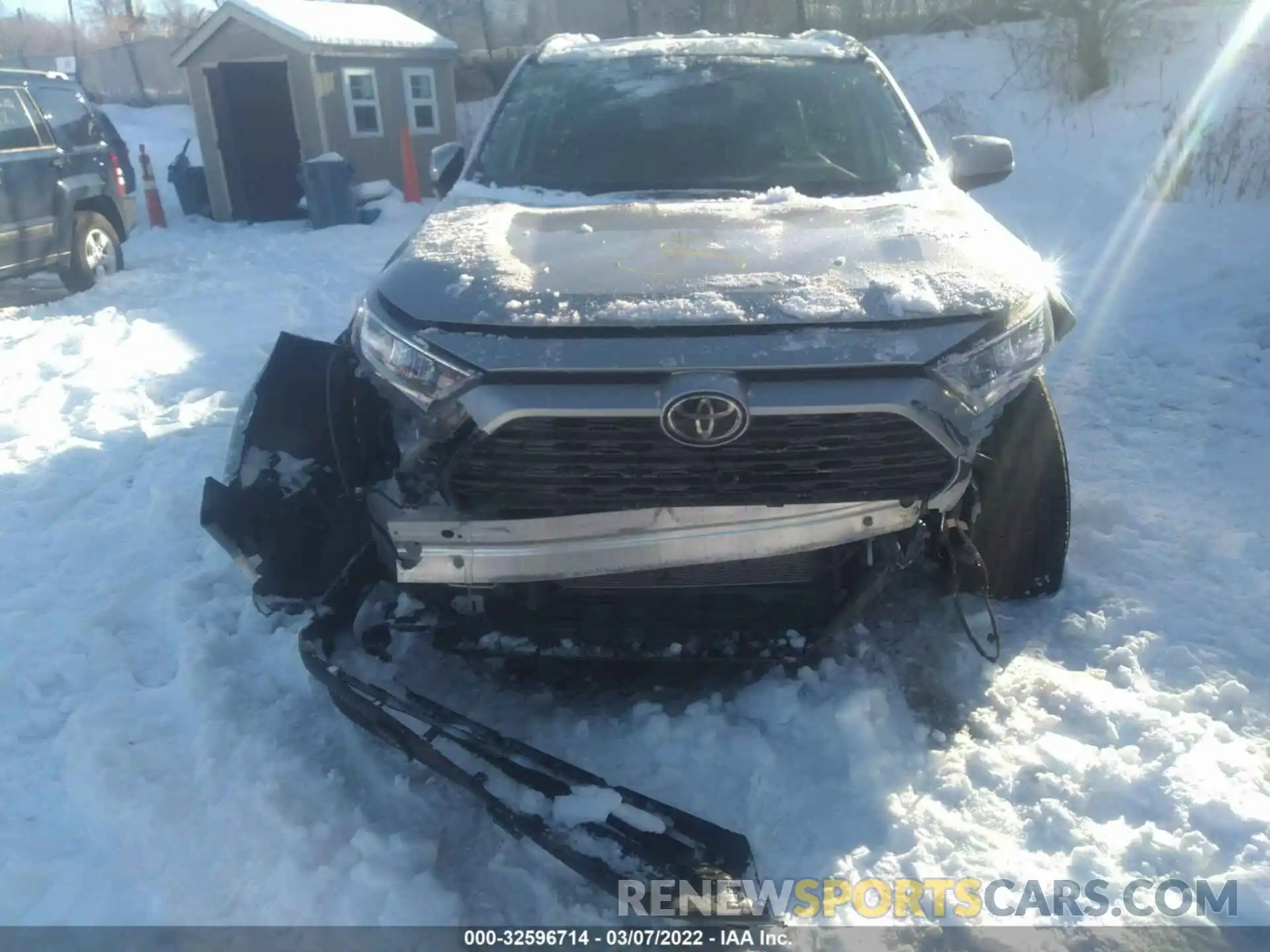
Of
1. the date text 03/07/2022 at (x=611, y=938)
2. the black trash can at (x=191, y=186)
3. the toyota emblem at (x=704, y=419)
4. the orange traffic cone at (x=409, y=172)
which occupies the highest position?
the toyota emblem at (x=704, y=419)

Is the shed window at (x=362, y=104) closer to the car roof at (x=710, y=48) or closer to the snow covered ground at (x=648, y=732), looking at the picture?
the snow covered ground at (x=648, y=732)

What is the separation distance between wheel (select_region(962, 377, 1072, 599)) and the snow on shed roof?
46.2 ft

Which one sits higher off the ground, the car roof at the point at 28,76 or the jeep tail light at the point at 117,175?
the car roof at the point at 28,76

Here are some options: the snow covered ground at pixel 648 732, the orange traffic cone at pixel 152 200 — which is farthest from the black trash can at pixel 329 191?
the snow covered ground at pixel 648 732

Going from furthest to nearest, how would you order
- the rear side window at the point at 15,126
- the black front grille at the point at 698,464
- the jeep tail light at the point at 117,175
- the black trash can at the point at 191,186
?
1. the black trash can at the point at 191,186
2. the jeep tail light at the point at 117,175
3. the rear side window at the point at 15,126
4. the black front grille at the point at 698,464

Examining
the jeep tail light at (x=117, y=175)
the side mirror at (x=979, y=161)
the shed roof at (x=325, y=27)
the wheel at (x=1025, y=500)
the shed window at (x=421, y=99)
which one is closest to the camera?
the wheel at (x=1025, y=500)

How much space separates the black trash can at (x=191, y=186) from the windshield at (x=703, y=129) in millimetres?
13947

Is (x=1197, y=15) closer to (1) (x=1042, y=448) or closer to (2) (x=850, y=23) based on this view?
(2) (x=850, y=23)

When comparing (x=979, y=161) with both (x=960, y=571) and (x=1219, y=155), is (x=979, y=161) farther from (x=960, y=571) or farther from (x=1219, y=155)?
(x=1219, y=155)

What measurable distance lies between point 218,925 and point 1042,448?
255 centimetres

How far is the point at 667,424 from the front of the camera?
85.4 inches

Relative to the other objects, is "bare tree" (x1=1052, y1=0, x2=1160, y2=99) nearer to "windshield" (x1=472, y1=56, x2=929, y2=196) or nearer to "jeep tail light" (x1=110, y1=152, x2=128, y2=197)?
"windshield" (x1=472, y1=56, x2=929, y2=196)

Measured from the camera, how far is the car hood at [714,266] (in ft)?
7.54

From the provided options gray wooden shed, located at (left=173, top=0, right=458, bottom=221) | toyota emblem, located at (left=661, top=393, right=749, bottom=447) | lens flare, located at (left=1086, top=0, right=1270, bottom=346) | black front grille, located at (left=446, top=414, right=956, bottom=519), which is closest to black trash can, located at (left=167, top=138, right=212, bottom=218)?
gray wooden shed, located at (left=173, top=0, right=458, bottom=221)
